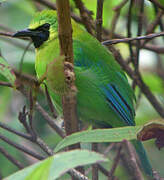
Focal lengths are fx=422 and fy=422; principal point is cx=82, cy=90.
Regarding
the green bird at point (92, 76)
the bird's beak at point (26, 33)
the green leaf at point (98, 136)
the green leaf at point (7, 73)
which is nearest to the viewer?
the green leaf at point (98, 136)

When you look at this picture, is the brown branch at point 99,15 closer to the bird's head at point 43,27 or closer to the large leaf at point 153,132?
the bird's head at point 43,27

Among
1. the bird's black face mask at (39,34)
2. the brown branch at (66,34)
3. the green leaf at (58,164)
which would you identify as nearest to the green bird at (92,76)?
the bird's black face mask at (39,34)

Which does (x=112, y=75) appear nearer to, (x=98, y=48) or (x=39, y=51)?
(x=98, y=48)

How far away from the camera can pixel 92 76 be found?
2.63m

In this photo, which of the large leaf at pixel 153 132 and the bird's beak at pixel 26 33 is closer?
the large leaf at pixel 153 132

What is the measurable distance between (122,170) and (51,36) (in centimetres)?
111

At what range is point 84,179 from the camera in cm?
154

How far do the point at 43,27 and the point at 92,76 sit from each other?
0.43 m

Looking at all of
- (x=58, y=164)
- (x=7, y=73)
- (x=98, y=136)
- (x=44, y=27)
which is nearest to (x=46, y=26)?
→ (x=44, y=27)

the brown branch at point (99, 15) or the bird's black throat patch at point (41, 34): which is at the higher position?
the brown branch at point (99, 15)


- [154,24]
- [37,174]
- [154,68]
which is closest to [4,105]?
[154,24]

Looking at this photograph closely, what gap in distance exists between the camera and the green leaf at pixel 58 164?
105 cm

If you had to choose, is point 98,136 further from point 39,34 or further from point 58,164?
point 39,34

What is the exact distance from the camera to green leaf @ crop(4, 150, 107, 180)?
3.46 ft
